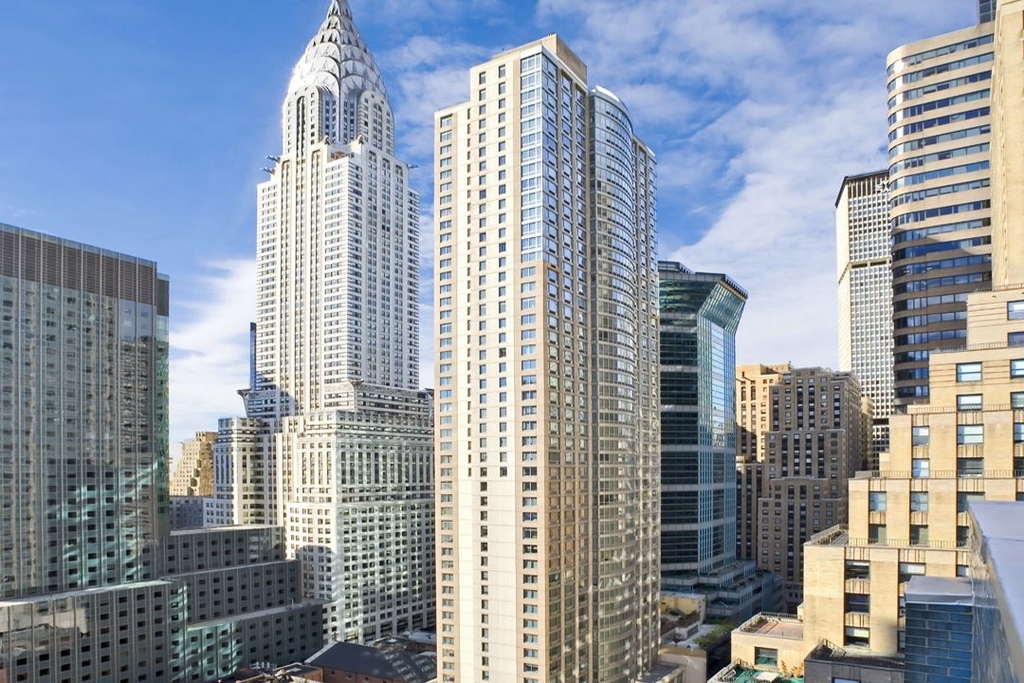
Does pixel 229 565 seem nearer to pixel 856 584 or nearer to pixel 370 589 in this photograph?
pixel 370 589

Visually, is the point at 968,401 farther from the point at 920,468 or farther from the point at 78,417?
the point at 78,417

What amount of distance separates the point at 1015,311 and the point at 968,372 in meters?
6.72

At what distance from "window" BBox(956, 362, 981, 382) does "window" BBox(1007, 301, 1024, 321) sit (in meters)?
5.31

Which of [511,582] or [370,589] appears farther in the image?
[370,589]

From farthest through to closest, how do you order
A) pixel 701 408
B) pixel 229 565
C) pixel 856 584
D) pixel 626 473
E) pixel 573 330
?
pixel 701 408, pixel 229 565, pixel 626 473, pixel 573 330, pixel 856 584

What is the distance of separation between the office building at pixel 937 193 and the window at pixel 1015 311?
135ft

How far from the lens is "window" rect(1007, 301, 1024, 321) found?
6222 centimetres

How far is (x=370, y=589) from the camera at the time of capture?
17275 cm

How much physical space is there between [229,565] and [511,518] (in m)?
94.8

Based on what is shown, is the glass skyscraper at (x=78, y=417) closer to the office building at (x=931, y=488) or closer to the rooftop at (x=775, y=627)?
the rooftop at (x=775, y=627)

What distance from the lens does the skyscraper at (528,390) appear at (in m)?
103

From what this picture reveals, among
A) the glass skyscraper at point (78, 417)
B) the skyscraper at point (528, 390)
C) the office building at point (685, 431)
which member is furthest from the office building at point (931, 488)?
the office building at point (685, 431)

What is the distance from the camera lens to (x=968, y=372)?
61625 mm

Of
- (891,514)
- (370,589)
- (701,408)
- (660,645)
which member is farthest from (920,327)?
(370,589)
